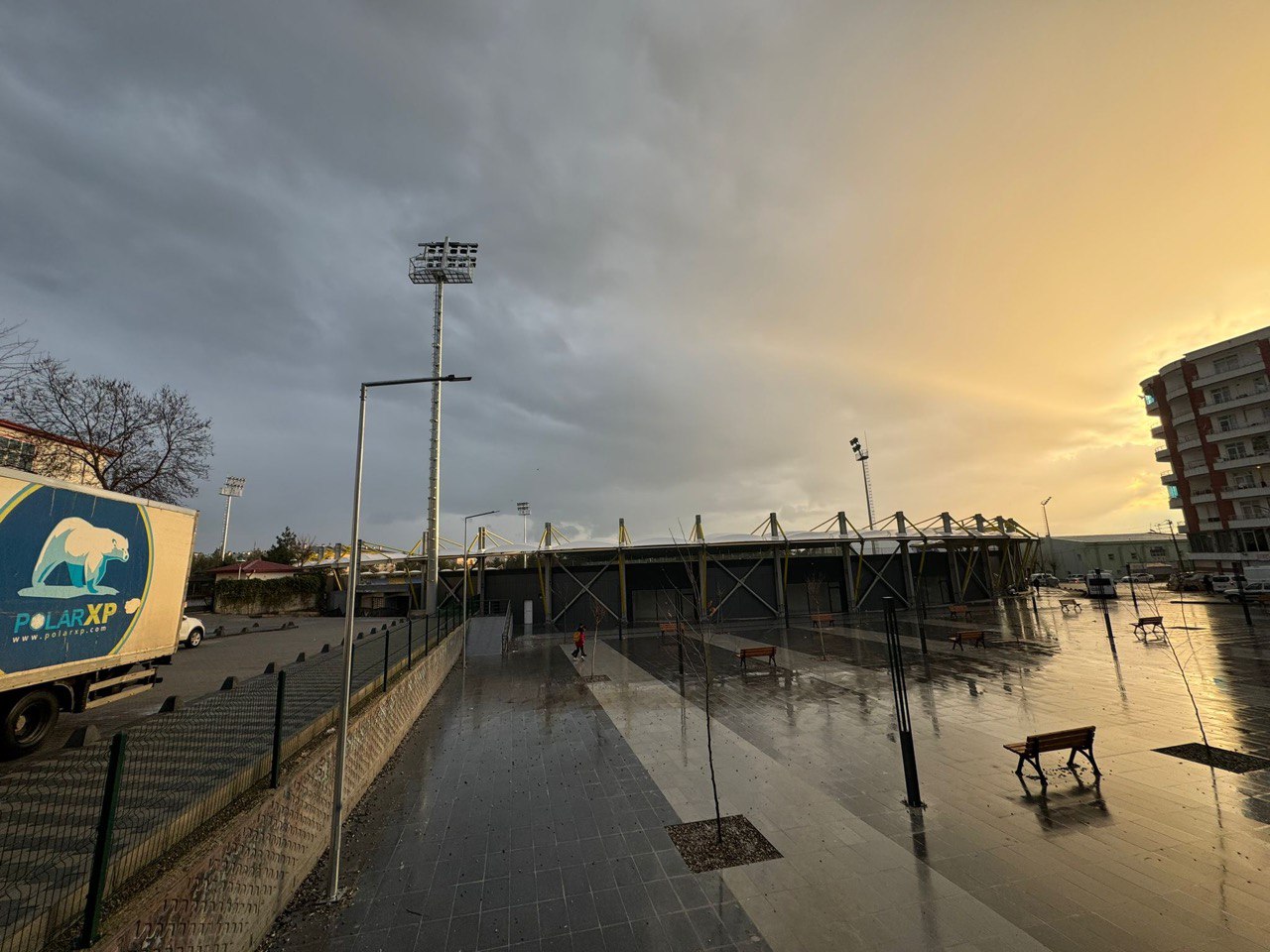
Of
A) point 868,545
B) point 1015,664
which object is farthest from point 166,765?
point 868,545

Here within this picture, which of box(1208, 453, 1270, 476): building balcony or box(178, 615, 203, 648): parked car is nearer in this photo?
box(178, 615, 203, 648): parked car

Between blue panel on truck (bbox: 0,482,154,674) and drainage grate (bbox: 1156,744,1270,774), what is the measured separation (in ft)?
62.5

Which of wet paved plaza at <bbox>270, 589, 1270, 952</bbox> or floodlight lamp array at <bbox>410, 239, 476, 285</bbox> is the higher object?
floodlight lamp array at <bbox>410, 239, 476, 285</bbox>

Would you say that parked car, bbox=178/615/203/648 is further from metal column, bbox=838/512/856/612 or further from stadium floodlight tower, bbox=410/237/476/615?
metal column, bbox=838/512/856/612

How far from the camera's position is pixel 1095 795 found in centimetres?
783

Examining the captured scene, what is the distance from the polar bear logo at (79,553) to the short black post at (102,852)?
6575 millimetres

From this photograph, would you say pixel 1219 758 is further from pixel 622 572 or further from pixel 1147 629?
pixel 622 572

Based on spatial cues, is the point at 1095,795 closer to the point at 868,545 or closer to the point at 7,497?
the point at 7,497

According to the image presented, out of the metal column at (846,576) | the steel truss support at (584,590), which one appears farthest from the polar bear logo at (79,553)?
the metal column at (846,576)

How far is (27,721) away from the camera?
8.34 metres

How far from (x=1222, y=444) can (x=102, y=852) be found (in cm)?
7292

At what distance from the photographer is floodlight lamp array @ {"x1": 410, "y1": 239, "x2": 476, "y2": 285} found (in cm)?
3550

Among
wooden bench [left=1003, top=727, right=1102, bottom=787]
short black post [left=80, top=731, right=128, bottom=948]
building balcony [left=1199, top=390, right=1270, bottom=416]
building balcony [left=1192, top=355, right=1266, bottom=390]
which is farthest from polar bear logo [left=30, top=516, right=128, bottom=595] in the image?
building balcony [left=1192, top=355, right=1266, bottom=390]

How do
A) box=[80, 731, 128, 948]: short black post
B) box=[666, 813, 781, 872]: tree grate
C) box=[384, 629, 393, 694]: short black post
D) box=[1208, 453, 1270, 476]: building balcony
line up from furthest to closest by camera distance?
box=[1208, 453, 1270, 476]: building balcony < box=[384, 629, 393, 694]: short black post < box=[666, 813, 781, 872]: tree grate < box=[80, 731, 128, 948]: short black post
